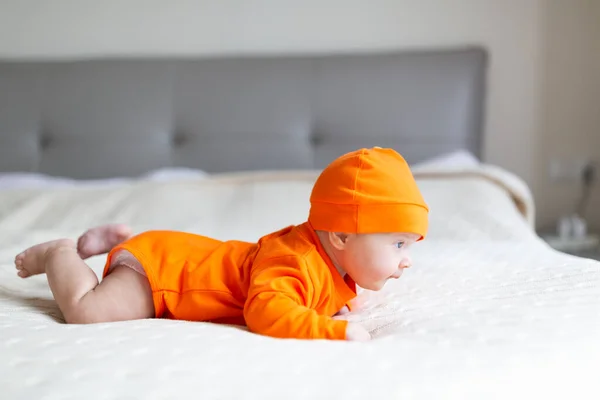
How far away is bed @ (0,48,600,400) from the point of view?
0.69 m

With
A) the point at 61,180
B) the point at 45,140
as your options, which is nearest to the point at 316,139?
the point at 61,180

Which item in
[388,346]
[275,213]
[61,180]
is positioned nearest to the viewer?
[388,346]

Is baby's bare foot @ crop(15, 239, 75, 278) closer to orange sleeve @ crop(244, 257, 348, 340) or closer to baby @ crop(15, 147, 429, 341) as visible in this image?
baby @ crop(15, 147, 429, 341)

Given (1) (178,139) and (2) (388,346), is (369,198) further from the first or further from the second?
(1) (178,139)

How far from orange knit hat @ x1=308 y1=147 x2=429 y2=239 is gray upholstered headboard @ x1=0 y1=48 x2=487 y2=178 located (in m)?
1.55

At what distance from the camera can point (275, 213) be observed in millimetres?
1864

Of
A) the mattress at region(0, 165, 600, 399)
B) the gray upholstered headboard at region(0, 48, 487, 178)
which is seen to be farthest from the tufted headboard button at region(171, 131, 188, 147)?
the mattress at region(0, 165, 600, 399)

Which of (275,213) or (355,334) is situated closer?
(355,334)

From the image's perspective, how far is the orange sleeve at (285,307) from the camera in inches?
33.6

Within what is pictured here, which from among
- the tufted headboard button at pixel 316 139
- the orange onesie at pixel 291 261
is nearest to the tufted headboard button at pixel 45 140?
the tufted headboard button at pixel 316 139

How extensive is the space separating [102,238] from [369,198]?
54 centimetres

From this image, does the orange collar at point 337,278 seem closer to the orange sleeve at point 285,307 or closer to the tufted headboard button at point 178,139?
the orange sleeve at point 285,307

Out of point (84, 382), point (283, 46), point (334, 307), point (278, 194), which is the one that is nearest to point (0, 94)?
point (283, 46)

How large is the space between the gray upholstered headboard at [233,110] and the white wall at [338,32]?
0.18m
